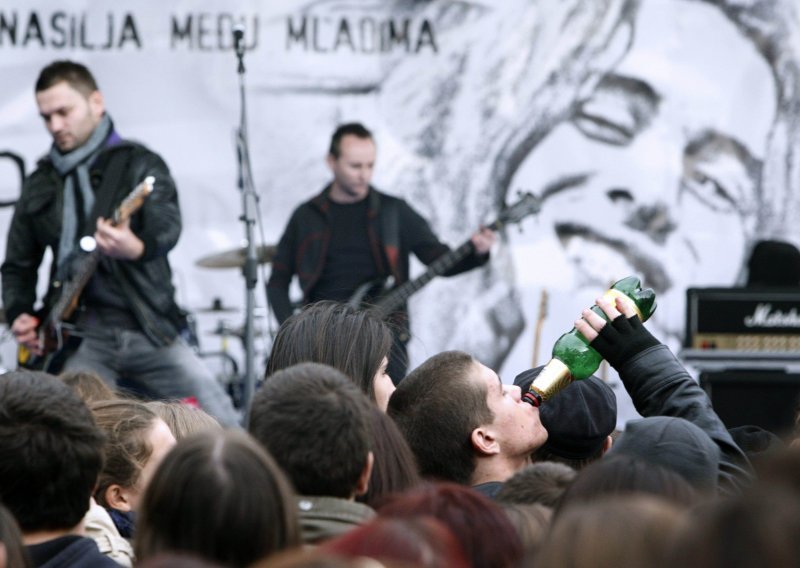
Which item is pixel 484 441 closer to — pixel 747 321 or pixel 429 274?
Answer: pixel 429 274

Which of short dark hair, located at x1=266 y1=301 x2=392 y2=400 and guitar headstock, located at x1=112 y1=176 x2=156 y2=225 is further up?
guitar headstock, located at x1=112 y1=176 x2=156 y2=225

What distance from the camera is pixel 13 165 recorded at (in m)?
7.70

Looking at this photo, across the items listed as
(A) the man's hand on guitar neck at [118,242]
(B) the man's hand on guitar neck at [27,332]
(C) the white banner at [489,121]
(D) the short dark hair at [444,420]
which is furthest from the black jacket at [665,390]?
(C) the white banner at [489,121]

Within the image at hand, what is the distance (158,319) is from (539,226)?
283 cm

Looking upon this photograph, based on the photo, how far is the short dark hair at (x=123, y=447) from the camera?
3.20 metres

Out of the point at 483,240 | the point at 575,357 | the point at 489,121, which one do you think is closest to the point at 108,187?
the point at 483,240

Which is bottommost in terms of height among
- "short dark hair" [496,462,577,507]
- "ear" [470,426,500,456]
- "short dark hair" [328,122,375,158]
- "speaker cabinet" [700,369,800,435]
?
"speaker cabinet" [700,369,800,435]

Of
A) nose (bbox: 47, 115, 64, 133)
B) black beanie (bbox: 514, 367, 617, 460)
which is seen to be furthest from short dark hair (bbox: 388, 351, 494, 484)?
nose (bbox: 47, 115, 64, 133)

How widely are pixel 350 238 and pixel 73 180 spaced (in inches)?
74.0

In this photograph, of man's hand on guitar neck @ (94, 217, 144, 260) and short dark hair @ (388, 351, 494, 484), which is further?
man's hand on guitar neck @ (94, 217, 144, 260)

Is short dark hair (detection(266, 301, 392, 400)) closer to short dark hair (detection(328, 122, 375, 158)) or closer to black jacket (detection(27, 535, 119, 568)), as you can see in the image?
black jacket (detection(27, 535, 119, 568))

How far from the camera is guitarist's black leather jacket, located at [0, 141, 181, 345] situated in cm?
603

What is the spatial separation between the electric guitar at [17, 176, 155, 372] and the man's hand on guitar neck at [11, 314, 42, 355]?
0.07 ft

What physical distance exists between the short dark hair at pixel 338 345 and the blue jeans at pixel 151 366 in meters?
2.56
